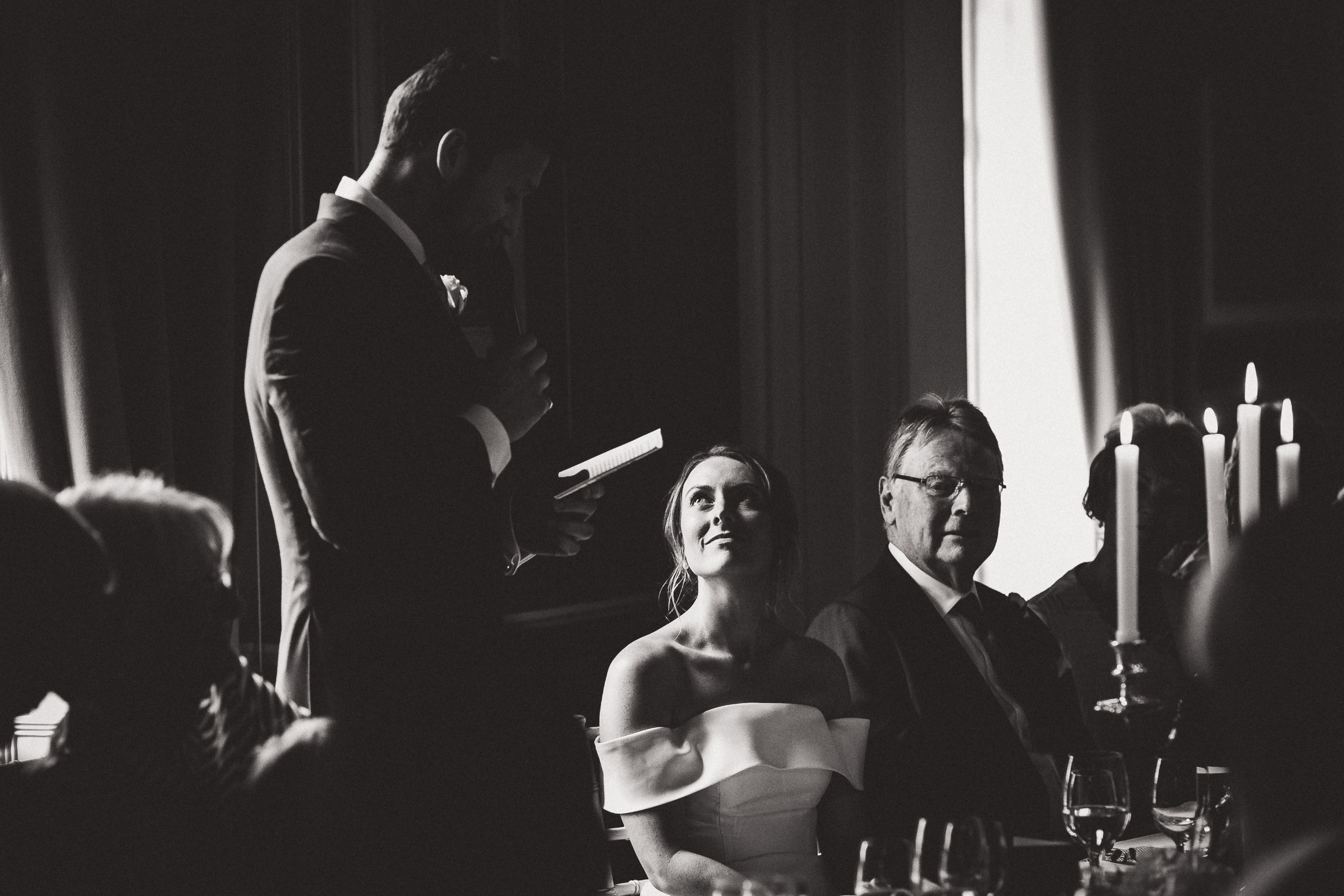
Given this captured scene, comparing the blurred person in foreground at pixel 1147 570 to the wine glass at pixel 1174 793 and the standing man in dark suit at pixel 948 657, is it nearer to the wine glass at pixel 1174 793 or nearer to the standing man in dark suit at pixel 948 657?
the standing man in dark suit at pixel 948 657

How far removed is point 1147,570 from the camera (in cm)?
318

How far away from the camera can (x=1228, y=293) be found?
4.48 meters

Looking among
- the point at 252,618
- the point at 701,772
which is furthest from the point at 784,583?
the point at 252,618

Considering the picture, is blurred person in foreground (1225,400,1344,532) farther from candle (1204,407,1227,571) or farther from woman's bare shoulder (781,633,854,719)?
candle (1204,407,1227,571)

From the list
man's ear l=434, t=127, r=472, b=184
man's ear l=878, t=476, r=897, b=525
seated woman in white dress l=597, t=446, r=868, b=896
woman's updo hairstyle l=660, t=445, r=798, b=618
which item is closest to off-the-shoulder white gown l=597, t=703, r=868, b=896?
seated woman in white dress l=597, t=446, r=868, b=896

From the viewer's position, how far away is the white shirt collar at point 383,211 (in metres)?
1.86

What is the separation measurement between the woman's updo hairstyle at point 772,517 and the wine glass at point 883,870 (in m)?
1.21

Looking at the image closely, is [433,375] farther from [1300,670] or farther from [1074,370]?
[1074,370]

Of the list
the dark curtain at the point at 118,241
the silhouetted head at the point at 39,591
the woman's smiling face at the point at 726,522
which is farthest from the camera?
the woman's smiling face at the point at 726,522

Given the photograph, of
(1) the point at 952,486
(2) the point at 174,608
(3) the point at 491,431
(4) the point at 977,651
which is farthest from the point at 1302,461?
(2) the point at 174,608

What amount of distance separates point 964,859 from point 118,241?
1749mm

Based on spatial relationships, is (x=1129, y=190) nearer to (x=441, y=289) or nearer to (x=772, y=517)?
(x=772, y=517)

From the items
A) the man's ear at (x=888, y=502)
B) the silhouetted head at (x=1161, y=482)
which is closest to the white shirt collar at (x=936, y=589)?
the man's ear at (x=888, y=502)

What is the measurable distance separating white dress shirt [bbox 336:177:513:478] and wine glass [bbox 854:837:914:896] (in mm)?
664
